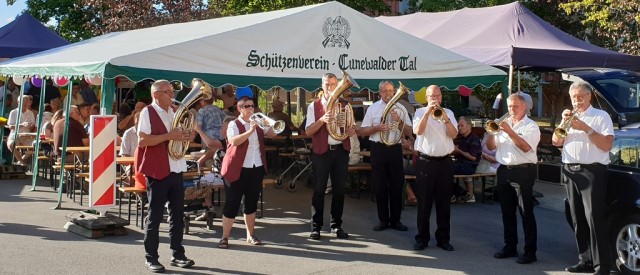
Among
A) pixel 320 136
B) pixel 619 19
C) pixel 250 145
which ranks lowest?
pixel 250 145

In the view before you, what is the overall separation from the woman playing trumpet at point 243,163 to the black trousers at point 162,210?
83 cm

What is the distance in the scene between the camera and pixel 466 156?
37.6 ft

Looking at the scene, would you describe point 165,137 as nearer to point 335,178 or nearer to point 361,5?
point 335,178

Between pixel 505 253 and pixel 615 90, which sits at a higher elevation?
pixel 615 90

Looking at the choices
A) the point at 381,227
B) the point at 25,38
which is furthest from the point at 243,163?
the point at 25,38

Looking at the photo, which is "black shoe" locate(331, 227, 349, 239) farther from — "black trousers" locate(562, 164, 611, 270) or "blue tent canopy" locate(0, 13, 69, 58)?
"blue tent canopy" locate(0, 13, 69, 58)

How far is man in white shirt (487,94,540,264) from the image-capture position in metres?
7.34

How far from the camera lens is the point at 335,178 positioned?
8.57 metres

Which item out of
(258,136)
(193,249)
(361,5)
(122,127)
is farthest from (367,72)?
(361,5)

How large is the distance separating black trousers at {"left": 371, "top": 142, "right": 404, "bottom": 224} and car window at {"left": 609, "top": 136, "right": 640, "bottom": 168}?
8.60 ft

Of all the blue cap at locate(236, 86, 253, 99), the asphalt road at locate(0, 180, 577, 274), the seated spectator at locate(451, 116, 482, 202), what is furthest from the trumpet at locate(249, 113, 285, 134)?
the blue cap at locate(236, 86, 253, 99)

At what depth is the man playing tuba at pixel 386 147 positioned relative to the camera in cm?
882

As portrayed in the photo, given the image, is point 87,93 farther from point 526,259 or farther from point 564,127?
point 564,127

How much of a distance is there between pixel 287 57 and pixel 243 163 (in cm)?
232
